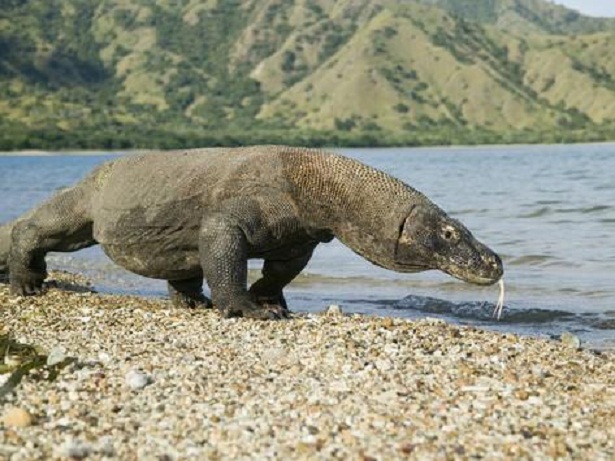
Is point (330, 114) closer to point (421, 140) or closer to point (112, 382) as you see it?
point (421, 140)

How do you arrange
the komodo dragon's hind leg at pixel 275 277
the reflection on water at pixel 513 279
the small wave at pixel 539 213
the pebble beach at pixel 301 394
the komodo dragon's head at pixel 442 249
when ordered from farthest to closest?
the small wave at pixel 539 213 < the reflection on water at pixel 513 279 < the komodo dragon's hind leg at pixel 275 277 < the komodo dragon's head at pixel 442 249 < the pebble beach at pixel 301 394

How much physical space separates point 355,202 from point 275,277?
172 cm

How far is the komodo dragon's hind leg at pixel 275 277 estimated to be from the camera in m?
12.8

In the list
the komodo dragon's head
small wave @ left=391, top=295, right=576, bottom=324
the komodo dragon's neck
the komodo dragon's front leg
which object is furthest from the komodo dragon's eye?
small wave @ left=391, top=295, right=576, bottom=324

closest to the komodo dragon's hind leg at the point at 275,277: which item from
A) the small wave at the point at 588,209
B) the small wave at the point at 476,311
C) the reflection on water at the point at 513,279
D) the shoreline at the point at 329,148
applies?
the reflection on water at the point at 513,279

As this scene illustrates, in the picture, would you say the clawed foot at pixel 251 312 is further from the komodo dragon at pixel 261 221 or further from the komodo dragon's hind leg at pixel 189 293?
the komodo dragon's hind leg at pixel 189 293

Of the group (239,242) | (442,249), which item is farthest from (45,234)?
(442,249)

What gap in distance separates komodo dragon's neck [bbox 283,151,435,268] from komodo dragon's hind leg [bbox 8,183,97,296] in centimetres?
314

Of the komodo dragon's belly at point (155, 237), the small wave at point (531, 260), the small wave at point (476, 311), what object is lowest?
the small wave at point (531, 260)

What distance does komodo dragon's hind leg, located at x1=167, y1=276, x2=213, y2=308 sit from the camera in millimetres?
13742

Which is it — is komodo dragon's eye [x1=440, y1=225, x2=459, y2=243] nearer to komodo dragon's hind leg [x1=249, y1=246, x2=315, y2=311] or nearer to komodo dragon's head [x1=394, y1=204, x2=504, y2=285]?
komodo dragon's head [x1=394, y1=204, x2=504, y2=285]

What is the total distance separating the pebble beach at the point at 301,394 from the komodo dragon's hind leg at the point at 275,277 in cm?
136

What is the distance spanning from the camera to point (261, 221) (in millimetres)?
11750

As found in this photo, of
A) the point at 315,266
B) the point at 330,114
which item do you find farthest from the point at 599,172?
the point at 330,114
